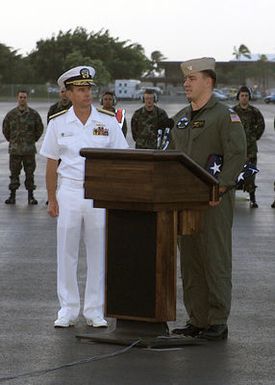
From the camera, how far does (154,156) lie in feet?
22.2

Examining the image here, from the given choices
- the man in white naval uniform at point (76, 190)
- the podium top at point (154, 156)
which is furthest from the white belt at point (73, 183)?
the podium top at point (154, 156)

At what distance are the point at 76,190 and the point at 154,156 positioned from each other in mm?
1239

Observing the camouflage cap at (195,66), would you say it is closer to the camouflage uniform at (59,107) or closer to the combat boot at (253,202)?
the camouflage uniform at (59,107)

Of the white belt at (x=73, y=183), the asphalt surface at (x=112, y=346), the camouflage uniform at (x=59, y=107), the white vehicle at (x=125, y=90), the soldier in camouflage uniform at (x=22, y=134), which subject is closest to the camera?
the asphalt surface at (x=112, y=346)

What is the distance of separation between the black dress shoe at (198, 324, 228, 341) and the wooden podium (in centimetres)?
34

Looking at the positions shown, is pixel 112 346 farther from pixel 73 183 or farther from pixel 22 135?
pixel 22 135

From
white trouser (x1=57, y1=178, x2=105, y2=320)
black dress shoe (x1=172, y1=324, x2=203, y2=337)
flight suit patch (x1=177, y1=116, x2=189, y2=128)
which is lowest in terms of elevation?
black dress shoe (x1=172, y1=324, x2=203, y2=337)

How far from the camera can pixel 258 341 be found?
7559 millimetres

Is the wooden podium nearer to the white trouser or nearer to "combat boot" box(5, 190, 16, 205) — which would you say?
the white trouser

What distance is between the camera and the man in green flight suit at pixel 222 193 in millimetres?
7383

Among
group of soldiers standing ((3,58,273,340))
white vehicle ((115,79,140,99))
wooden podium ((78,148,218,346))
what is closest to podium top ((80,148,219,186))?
wooden podium ((78,148,218,346))

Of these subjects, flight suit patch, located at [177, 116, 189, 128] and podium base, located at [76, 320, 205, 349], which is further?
flight suit patch, located at [177, 116, 189, 128]

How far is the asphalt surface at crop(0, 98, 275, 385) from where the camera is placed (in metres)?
6.59

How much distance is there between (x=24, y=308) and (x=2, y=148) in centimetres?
2184
